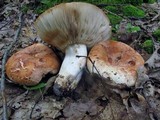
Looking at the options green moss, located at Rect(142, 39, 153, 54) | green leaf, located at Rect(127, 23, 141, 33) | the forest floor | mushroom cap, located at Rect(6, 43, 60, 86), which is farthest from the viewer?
green leaf, located at Rect(127, 23, 141, 33)

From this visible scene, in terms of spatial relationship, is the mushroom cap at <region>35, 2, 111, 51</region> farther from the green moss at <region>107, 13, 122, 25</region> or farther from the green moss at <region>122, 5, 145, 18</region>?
the green moss at <region>122, 5, 145, 18</region>

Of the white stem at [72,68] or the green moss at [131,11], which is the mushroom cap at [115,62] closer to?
the white stem at [72,68]

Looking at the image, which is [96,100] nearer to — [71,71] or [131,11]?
[71,71]

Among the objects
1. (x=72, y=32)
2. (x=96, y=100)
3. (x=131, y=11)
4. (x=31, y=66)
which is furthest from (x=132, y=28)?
(x=31, y=66)

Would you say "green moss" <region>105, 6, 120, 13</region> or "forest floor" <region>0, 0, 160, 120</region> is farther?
"green moss" <region>105, 6, 120, 13</region>

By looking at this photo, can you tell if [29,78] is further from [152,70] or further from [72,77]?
[152,70]

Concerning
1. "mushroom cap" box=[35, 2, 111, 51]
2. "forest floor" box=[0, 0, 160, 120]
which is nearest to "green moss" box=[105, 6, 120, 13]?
"forest floor" box=[0, 0, 160, 120]

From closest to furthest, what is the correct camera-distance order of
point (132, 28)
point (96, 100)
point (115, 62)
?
point (96, 100)
point (115, 62)
point (132, 28)

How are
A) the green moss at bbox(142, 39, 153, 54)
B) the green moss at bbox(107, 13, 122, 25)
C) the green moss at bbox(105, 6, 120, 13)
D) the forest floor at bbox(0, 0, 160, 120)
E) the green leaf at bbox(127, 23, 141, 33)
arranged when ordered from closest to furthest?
the forest floor at bbox(0, 0, 160, 120) < the green moss at bbox(142, 39, 153, 54) < the green leaf at bbox(127, 23, 141, 33) < the green moss at bbox(107, 13, 122, 25) < the green moss at bbox(105, 6, 120, 13)
